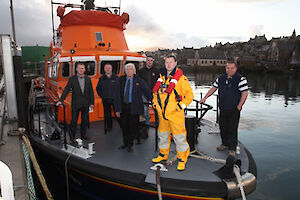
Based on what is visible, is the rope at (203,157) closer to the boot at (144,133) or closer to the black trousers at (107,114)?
the boot at (144,133)

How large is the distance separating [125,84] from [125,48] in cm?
337

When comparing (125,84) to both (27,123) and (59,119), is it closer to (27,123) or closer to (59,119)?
(59,119)

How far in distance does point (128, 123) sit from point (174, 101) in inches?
47.1

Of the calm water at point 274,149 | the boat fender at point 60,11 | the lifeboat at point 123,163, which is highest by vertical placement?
the boat fender at point 60,11

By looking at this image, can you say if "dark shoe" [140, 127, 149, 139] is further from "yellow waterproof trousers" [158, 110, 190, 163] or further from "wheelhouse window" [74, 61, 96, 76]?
"wheelhouse window" [74, 61, 96, 76]

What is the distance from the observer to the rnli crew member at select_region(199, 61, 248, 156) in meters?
3.49

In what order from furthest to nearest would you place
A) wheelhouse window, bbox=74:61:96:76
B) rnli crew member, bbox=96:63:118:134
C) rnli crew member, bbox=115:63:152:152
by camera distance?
wheelhouse window, bbox=74:61:96:76 → rnli crew member, bbox=96:63:118:134 → rnli crew member, bbox=115:63:152:152

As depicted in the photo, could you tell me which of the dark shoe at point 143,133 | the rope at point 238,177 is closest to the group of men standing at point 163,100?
the dark shoe at point 143,133

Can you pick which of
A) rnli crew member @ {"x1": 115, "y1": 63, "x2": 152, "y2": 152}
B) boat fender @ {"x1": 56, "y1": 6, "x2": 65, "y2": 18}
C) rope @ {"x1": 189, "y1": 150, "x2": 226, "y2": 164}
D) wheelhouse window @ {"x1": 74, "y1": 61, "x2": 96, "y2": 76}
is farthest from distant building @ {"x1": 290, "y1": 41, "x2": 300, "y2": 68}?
rnli crew member @ {"x1": 115, "y1": 63, "x2": 152, "y2": 152}

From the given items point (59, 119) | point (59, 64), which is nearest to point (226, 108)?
point (59, 119)

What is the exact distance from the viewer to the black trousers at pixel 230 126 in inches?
139

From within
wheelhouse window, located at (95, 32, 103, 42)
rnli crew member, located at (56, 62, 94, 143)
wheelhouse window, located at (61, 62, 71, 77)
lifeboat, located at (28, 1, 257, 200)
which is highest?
wheelhouse window, located at (95, 32, 103, 42)

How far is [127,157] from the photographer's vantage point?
3.52m

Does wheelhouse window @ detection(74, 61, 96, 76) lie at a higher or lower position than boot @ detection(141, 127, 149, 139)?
higher
